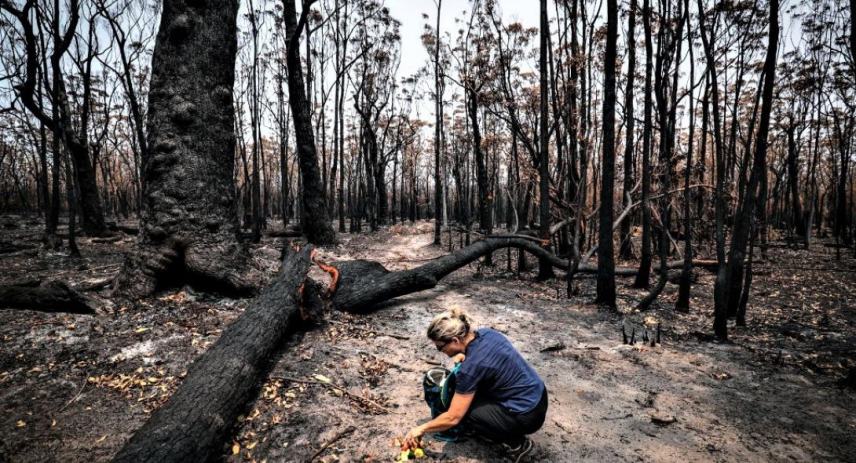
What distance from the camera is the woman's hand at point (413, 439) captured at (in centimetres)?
239

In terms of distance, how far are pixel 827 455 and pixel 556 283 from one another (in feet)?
20.9

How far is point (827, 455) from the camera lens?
2738 millimetres

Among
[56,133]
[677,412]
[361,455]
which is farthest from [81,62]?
[677,412]

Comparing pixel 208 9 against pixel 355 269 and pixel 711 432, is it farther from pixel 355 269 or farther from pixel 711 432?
pixel 711 432

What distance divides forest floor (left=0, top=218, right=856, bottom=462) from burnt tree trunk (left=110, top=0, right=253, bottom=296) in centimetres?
34

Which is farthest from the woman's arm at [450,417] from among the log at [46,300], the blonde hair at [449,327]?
the log at [46,300]

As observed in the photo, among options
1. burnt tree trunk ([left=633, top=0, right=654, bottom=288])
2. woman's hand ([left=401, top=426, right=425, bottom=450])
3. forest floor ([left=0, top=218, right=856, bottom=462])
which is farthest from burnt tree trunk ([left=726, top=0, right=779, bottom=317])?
woman's hand ([left=401, top=426, right=425, bottom=450])

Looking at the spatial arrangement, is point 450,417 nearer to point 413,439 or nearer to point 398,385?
point 413,439

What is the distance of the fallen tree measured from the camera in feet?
7.13

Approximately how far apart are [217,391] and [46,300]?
3.00 m

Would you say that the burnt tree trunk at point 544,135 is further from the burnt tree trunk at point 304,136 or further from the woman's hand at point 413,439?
the woman's hand at point 413,439

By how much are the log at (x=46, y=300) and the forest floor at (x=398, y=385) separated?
0.38 feet

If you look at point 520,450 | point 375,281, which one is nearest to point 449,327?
point 520,450

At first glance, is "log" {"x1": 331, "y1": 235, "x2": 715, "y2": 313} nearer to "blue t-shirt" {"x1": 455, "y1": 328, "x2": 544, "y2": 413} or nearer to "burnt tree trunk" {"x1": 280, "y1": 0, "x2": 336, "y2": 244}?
"blue t-shirt" {"x1": 455, "y1": 328, "x2": 544, "y2": 413}
